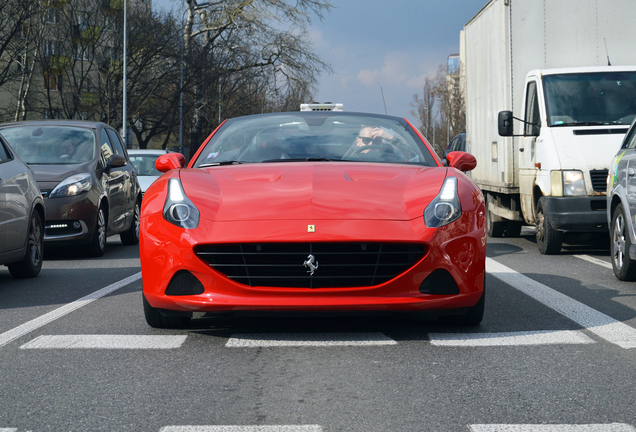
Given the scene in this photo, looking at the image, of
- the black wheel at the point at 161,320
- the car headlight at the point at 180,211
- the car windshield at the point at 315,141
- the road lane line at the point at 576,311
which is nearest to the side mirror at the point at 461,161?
the car windshield at the point at 315,141

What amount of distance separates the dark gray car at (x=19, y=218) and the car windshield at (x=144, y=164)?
11697 millimetres

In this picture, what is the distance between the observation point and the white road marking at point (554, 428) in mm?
3336

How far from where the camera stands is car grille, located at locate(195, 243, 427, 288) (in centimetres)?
492

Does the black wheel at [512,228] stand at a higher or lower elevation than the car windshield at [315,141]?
lower

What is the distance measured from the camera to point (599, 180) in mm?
10352

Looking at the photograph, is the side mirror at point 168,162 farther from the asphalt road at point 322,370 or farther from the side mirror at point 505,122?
the side mirror at point 505,122

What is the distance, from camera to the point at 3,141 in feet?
27.3

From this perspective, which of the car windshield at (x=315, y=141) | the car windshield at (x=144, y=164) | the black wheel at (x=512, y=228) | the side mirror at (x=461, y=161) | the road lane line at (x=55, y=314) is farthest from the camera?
the car windshield at (x=144, y=164)

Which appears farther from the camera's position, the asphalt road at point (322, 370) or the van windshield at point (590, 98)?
the van windshield at point (590, 98)

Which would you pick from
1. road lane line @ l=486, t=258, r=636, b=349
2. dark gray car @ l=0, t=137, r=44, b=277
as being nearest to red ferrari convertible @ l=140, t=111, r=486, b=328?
road lane line @ l=486, t=258, r=636, b=349

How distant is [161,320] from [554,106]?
695 centimetres

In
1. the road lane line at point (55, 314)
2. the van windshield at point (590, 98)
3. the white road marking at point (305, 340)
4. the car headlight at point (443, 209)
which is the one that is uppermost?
the van windshield at point (590, 98)

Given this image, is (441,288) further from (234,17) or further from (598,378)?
→ (234,17)

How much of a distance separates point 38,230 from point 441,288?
17.1 ft
